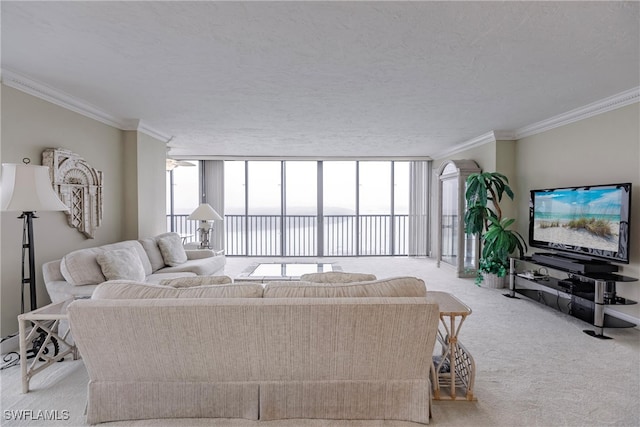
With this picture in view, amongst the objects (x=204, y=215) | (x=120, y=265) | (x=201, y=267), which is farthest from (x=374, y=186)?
(x=120, y=265)

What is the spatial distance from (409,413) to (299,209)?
6.28 metres

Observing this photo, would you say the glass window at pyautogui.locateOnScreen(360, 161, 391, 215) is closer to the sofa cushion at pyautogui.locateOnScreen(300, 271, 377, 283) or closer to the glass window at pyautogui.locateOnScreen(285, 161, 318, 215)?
the glass window at pyautogui.locateOnScreen(285, 161, 318, 215)

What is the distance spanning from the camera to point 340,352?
174 cm

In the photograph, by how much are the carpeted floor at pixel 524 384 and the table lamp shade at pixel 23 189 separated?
1190mm

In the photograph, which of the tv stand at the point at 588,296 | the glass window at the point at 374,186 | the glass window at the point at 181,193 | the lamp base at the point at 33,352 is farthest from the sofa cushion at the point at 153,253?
the glass window at the point at 374,186

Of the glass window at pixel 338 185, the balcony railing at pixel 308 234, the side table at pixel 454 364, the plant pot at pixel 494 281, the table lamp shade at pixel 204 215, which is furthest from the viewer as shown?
the balcony railing at pixel 308 234

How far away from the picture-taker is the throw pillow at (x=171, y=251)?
427 centimetres

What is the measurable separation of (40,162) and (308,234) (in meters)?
5.47

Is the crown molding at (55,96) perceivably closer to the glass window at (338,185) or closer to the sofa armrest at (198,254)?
the sofa armrest at (198,254)

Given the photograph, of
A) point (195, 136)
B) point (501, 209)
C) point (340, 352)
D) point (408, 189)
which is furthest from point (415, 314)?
point (408, 189)

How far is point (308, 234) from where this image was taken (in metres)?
7.95

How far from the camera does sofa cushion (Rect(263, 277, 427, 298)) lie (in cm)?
178

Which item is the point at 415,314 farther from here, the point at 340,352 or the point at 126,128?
the point at 126,128

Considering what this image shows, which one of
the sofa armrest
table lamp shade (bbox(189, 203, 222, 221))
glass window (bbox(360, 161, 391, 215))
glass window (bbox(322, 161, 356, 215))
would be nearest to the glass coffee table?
the sofa armrest
